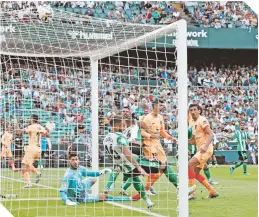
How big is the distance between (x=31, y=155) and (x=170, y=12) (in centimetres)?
1725

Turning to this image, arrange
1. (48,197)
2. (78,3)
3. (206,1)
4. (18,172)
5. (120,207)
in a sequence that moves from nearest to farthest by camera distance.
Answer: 1. (120,207)
2. (48,197)
3. (18,172)
4. (78,3)
5. (206,1)

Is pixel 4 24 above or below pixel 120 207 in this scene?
above

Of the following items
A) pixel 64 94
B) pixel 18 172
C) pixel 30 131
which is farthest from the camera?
pixel 64 94

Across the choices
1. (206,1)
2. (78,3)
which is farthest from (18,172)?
(206,1)

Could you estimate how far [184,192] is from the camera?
281 inches

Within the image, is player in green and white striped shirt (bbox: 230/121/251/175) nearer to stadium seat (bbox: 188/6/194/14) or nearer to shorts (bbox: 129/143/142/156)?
shorts (bbox: 129/143/142/156)

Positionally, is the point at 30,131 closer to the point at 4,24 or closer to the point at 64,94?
the point at 4,24

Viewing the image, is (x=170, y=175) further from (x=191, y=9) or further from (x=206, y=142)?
(x=191, y=9)

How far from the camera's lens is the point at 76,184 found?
29.2ft

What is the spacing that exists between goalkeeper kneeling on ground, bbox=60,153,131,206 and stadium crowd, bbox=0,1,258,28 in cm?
1783

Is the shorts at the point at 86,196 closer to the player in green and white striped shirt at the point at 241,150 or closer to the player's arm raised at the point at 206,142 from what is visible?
the player's arm raised at the point at 206,142

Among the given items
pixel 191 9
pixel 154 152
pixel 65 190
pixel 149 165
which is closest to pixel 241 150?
pixel 154 152

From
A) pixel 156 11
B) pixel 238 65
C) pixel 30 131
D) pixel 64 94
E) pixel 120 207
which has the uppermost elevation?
pixel 156 11

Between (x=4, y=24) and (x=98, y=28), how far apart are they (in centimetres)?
149
